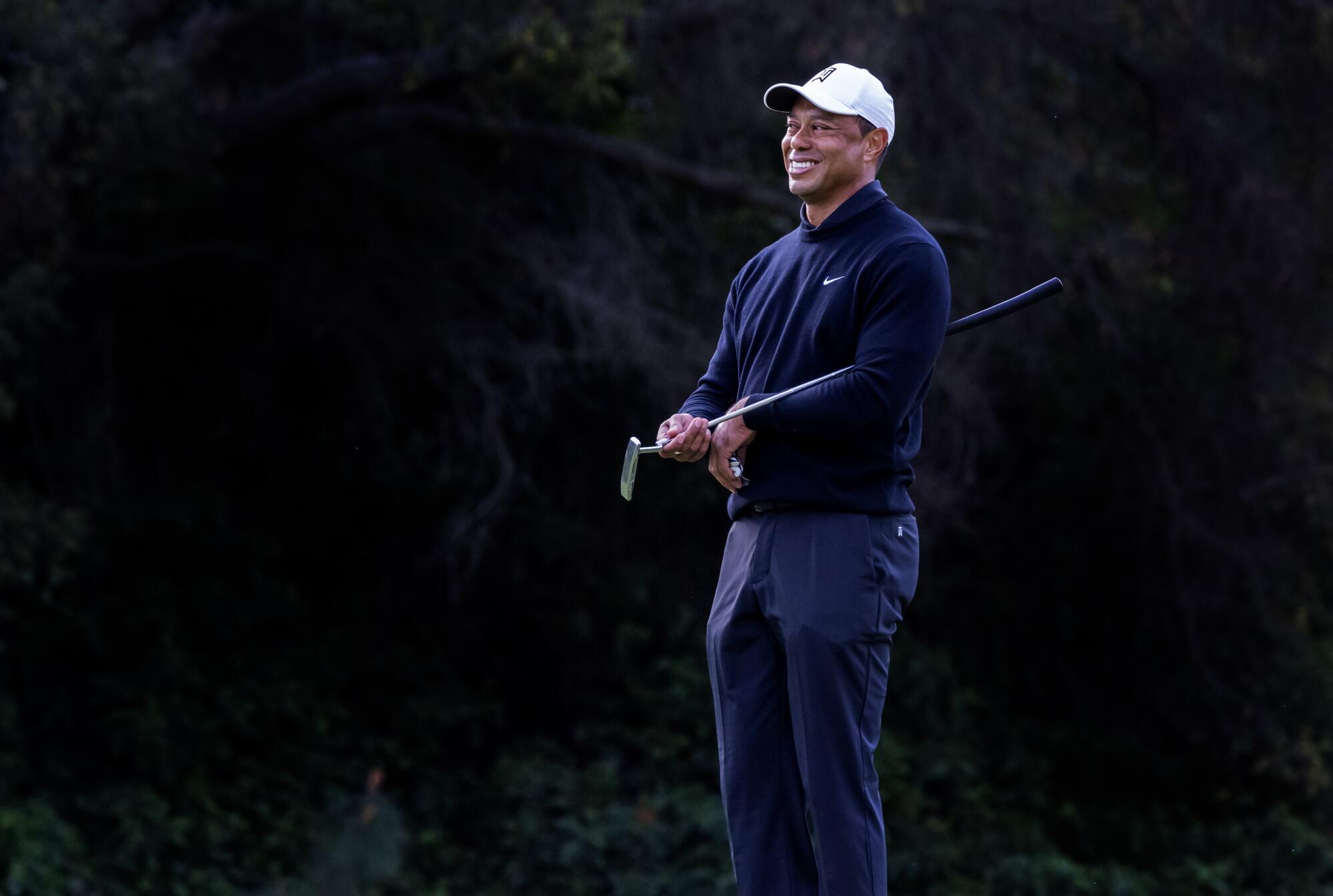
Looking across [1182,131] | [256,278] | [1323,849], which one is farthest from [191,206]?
[1323,849]

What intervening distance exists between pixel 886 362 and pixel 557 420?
250 inches

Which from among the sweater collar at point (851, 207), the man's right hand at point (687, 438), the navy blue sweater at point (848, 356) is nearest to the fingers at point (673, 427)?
the man's right hand at point (687, 438)

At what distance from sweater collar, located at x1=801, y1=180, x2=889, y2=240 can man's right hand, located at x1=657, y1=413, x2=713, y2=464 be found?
1.43 feet

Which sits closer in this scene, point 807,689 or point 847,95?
point 807,689

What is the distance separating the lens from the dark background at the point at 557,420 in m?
8.10

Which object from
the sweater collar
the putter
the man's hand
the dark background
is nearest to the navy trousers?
the man's hand

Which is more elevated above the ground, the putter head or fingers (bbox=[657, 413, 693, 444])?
fingers (bbox=[657, 413, 693, 444])

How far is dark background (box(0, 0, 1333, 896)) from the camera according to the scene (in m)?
8.10

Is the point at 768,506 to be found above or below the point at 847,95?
below

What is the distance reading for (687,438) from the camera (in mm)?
2973

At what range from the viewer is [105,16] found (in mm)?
6875

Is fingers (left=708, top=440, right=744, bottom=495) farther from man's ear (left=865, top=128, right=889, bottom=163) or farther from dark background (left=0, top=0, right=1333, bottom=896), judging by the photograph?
dark background (left=0, top=0, right=1333, bottom=896)

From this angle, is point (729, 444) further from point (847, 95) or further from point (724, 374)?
point (847, 95)

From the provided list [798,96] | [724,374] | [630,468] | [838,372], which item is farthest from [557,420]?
[838,372]
